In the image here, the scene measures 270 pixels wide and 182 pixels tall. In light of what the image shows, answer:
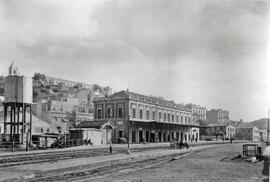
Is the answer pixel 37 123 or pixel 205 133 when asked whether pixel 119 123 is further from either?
pixel 205 133

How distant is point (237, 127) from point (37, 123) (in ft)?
254

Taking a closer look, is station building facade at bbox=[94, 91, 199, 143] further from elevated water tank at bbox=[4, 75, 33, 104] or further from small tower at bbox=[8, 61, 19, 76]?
small tower at bbox=[8, 61, 19, 76]

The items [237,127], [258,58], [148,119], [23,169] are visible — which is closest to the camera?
[258,58]

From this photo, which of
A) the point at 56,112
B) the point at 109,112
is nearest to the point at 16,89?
the point at 109,112

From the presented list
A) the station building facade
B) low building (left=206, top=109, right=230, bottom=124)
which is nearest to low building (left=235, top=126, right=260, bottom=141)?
low building (left=206, top=109, right=230, bottom=124)

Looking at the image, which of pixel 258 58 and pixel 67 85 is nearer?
pixel 258 58

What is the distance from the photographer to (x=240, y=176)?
16047 mm

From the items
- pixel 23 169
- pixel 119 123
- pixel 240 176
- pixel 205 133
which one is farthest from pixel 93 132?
pixel 205 133

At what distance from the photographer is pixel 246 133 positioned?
113 meters

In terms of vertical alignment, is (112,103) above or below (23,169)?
above

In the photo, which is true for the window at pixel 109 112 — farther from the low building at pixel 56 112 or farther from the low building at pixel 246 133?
the low building at pixel 246 133

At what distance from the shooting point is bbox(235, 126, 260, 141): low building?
111450 mm

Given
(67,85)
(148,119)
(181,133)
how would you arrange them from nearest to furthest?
(148,119) < (181,133) < (67,85)

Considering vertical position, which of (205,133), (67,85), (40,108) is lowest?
(205,133)
